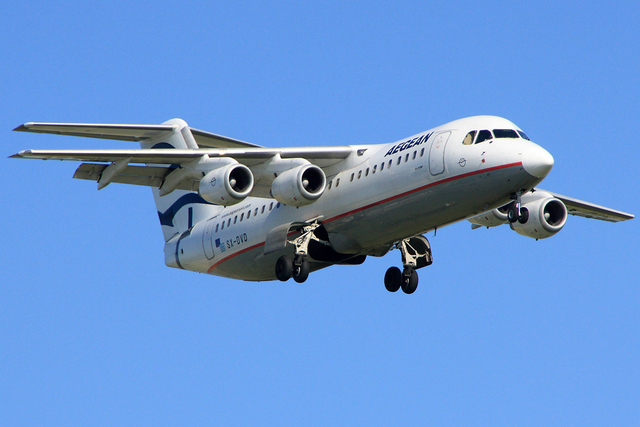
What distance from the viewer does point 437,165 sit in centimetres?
1437

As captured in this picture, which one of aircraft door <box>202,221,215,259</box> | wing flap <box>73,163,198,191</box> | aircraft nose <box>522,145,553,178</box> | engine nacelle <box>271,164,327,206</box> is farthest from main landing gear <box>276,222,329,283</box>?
aircraft nose <box>522,145,553,178</box>

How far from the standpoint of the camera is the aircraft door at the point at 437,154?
565 inches

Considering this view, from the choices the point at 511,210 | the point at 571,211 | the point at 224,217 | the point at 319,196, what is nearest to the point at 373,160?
the point at 319,196

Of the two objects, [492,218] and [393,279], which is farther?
[492,218]

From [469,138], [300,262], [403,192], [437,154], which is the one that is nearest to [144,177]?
[300,262]

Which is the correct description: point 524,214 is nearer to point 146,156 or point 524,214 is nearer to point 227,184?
point 227,184

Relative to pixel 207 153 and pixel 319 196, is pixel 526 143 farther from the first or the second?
pixel 207 153

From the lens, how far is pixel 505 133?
14.3 m

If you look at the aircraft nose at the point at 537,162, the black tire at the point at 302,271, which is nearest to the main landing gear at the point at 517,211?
the aircraft nose at the point at 537,162

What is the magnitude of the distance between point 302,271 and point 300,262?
0.16 meters

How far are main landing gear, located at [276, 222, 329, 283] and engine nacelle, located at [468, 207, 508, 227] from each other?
3424 millimetres

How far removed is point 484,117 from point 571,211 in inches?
218

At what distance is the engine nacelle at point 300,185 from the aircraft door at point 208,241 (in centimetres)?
329

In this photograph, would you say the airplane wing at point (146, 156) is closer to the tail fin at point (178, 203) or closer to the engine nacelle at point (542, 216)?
the tail fin at point (178, 203)
